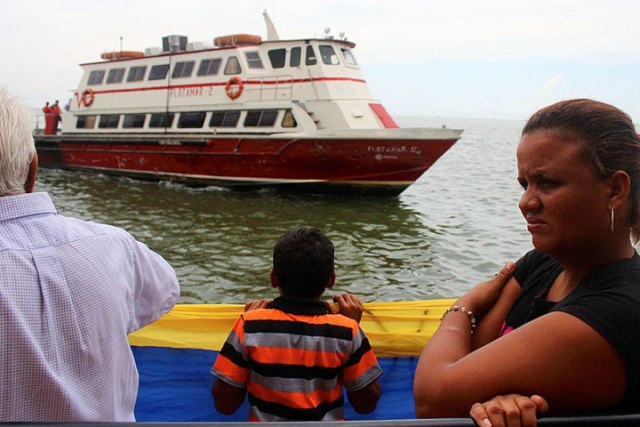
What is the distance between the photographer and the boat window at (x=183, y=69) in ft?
54.7

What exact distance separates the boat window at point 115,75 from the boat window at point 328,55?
23.9 ft

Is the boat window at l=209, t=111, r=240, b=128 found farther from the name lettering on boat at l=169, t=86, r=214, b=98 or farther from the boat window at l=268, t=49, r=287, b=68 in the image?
the boat window at l=268, t=49, r=287, b=68

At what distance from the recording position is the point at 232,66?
618 inches

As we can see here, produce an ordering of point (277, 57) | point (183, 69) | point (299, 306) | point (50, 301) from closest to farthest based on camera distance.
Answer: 1. point (50, 301)
2. point (299, 306)
3. point (277, 57)
4. point (183, 69)

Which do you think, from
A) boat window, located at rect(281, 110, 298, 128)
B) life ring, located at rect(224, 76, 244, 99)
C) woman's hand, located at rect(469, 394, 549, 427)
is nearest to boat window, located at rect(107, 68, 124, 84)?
life ring, located at rect(224, 76, 244, 99)

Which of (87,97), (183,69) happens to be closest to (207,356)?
(183,69)

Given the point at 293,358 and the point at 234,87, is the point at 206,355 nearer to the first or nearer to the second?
the point at 293,358

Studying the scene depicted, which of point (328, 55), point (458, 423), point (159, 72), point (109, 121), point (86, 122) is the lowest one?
point (86, 122)

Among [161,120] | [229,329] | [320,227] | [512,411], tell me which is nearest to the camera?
[512,411]

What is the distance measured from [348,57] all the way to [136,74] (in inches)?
275

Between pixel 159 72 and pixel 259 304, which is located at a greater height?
pixel 159 72

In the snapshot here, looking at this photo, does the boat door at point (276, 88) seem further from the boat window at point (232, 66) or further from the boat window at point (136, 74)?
the boat window at point (136, 74)

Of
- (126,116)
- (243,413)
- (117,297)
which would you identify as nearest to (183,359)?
(243,413)

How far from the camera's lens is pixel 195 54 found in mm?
16516
